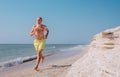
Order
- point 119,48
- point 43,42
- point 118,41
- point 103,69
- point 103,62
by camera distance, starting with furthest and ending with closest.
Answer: point 43,42, point 118,41, point 119,48, point 103,62, point 103,69

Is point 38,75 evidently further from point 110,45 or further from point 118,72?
point 118,72

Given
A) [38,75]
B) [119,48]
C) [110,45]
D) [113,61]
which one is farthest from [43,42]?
[113,61]

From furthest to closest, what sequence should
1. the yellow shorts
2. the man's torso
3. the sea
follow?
the sea → the man's torso → the yellow shorts

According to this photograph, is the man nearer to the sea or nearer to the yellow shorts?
the yellow shorts

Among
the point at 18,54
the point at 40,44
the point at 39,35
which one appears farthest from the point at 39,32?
the point at 18,54

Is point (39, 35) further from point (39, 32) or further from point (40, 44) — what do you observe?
point (40, 44)

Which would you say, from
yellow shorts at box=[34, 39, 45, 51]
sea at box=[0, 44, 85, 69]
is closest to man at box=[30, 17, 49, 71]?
yellow shorts at box=[34, 39, 45, 51]

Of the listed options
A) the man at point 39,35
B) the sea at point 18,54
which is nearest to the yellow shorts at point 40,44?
the man at point 39,35

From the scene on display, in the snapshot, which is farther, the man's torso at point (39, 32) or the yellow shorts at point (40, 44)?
the man's torso at point (39, 32)

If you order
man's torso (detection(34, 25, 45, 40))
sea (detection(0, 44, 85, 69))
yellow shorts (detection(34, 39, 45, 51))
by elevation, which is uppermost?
man's torso (detection(34, 25, 45, 40))

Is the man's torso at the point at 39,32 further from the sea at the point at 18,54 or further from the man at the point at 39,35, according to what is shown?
the sea at the point at 18,54

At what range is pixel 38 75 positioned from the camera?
26.5ft

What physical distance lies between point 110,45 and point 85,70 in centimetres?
118

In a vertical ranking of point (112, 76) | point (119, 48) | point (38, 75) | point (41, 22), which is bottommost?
point (38, 75)
